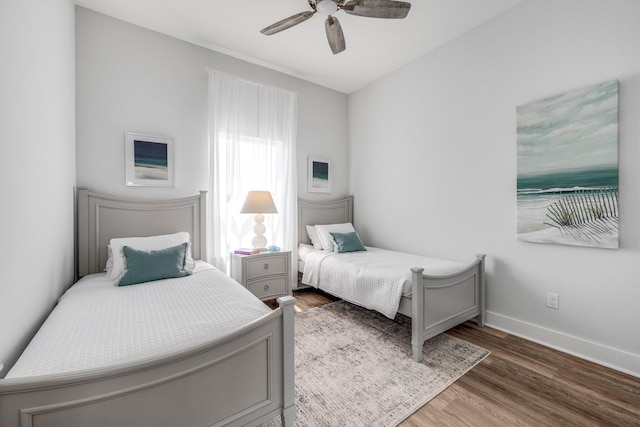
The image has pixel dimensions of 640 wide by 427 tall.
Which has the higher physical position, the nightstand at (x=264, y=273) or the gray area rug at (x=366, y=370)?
the nightstand at (x=264, y=273)

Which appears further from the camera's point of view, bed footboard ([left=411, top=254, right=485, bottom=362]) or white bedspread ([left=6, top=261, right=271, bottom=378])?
bed footboard ([left=411, top=254, right=485, bottom=362])

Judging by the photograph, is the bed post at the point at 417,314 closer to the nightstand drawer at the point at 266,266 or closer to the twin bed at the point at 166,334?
the twin bed at the point at 166,334

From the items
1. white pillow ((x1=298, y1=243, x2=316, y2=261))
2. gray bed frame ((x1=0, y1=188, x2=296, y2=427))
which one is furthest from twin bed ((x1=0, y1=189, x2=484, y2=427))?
white pillow ((x1=298, y1=243, x2=316, y2=261))

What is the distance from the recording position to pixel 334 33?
2.29 meters

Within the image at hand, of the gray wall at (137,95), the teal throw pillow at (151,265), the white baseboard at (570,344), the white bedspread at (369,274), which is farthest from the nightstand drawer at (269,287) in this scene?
the white baseboard at (570,344)

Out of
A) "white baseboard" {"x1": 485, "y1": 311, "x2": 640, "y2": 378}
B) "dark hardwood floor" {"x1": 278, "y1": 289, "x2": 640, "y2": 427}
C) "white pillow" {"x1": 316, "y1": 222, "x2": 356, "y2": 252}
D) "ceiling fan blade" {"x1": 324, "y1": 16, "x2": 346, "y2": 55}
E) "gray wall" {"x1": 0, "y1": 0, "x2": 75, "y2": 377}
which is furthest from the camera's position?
"white pillow" {"x1": 316, "y1": 222, "x2": 356, "y2": 252}

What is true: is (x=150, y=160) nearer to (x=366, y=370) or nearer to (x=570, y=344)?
(x=366, y=370)

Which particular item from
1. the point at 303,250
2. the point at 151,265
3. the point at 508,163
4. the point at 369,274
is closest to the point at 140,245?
the point at 151,265

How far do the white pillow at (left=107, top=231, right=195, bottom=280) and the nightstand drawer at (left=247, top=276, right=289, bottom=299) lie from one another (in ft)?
2.41

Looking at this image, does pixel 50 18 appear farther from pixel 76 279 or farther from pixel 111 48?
pixel 76 279

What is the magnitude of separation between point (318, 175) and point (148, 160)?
205cm

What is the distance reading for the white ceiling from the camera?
8.17ft

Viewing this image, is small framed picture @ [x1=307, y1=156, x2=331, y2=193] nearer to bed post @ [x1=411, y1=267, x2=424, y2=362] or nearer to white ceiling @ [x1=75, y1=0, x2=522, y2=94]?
white ceiling @ [x1=75, y1=0, x2=522, y2=94]

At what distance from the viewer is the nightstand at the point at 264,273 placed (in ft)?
9.54
